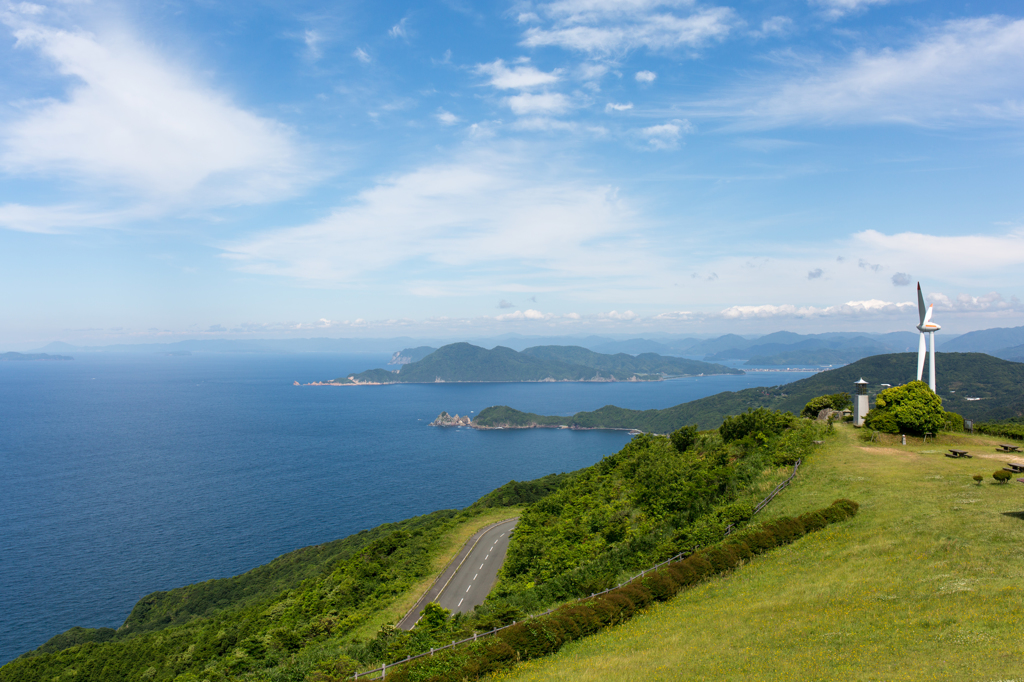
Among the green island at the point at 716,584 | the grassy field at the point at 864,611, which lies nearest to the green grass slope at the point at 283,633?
the green island at the point at 716,584

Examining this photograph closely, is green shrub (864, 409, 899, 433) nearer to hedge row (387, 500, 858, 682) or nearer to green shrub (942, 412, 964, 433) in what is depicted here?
green shrub (942, 412, 964, 433)

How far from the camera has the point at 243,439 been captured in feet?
547

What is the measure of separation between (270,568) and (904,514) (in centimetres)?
7184

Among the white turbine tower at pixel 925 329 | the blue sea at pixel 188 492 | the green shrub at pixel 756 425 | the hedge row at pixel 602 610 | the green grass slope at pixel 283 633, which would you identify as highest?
the white turbine tower at pixel 925 329

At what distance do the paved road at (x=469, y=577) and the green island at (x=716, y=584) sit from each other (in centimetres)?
112

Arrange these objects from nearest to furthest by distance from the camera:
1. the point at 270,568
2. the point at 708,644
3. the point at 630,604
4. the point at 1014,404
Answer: the point at 708,644, the point at 630,604, the point at 270,568, the point at 1014,404

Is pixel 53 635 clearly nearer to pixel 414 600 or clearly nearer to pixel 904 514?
pixel 414 600

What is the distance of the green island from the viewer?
13742mm

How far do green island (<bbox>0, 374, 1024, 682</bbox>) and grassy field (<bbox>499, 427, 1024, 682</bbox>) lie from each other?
76 millimetres

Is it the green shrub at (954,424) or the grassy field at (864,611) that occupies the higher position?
the green shrub at (954,424)

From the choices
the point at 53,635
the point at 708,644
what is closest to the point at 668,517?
the point at 708,644

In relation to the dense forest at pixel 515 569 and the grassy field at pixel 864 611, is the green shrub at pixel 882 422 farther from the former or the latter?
the grassy field at pixel 864 611

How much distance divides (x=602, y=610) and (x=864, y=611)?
817cm

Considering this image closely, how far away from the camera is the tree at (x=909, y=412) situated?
3656cm
